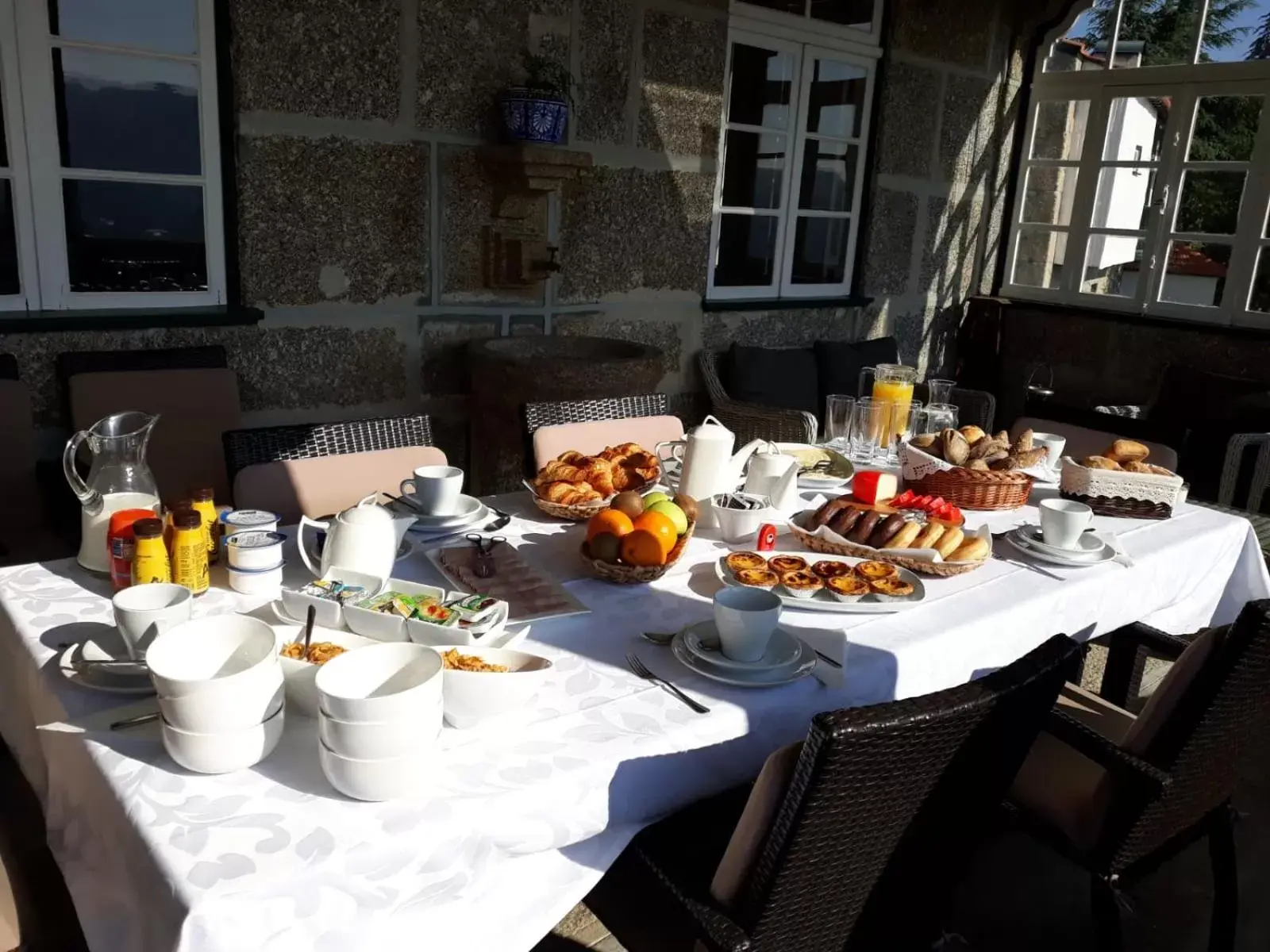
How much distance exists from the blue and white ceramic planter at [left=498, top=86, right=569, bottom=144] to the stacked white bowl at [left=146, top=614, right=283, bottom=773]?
9.21ft

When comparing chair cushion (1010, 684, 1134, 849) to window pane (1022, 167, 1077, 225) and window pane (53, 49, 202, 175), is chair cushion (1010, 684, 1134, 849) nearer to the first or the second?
window pane (53, 49, 202, 175)

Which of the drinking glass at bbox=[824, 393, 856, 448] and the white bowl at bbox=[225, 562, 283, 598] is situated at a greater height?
the drinking glass at bbox=[824, 393, 856, 448]

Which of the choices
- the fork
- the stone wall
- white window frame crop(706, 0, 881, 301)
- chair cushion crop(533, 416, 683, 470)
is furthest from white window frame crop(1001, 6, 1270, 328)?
the fork

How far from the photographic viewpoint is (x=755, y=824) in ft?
3.80

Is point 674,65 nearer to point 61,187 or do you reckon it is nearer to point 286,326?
point 286,326

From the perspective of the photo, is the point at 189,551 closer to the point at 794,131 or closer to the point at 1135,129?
the point at 794,131

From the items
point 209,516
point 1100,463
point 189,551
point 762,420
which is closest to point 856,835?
point 189,551

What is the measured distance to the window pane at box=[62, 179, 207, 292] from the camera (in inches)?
122

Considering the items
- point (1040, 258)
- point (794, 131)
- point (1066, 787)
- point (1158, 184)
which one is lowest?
point (1066, 787)

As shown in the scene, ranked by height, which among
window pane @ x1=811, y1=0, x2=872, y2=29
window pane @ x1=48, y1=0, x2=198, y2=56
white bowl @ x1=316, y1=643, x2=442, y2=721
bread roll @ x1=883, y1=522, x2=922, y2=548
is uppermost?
window pane @ x1=811, y1=0, x2=872, y2=29

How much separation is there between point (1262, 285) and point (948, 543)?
4.09 meters

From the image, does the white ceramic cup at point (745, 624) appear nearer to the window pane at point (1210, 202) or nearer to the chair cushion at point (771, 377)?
the chair cushion at point (771, 377)

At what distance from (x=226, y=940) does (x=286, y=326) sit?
2827 millimetres

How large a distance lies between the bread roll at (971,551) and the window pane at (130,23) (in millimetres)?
2776
